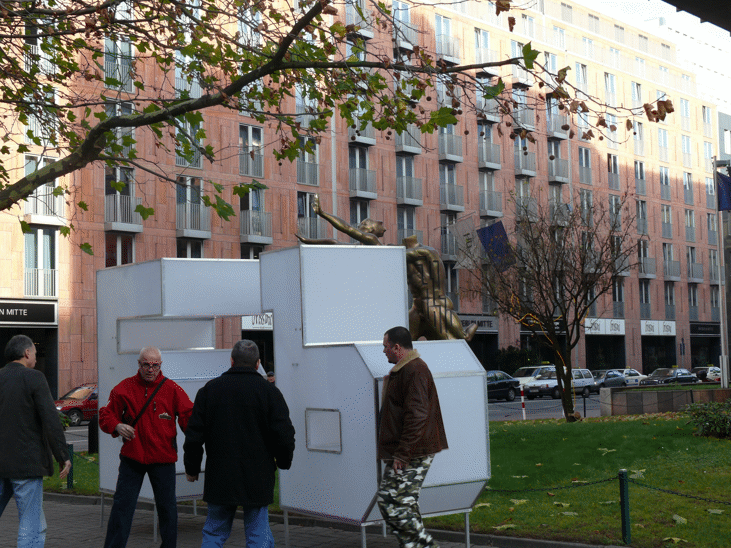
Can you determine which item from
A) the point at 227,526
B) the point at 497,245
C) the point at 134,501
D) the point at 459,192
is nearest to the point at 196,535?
the point at 134,501

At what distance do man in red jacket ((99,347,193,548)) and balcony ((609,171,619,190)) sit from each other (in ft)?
186

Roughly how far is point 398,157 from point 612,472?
37663 mm

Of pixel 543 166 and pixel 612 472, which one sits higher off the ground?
pixel 543 166

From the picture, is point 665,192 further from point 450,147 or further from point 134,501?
point 134,501

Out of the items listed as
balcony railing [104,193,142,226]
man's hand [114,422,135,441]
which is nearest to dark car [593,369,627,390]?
balcony railing [104,193,142,226]

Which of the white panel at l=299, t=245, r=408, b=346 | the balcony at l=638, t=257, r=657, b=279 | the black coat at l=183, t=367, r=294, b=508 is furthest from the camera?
the balcony at l=638, t=257, r=657, b=279

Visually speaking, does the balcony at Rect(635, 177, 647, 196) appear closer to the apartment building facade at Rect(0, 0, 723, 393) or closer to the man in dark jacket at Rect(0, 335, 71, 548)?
the apartment building facade at Rect(0, 0, 723, 393)

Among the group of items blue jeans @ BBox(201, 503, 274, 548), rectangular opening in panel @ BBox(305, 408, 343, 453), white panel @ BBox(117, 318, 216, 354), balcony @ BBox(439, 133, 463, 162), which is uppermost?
balcony @ BBox(439, 133, 463, 162)

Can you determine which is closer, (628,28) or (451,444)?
(451,444)

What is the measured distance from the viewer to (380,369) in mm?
8477

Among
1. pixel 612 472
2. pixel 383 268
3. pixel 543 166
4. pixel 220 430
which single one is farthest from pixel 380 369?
pixel 543 166

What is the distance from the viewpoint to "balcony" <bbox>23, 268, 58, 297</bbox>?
116 ft

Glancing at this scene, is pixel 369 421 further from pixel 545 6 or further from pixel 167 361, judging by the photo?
pixel 545 6

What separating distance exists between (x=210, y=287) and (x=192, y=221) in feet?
98.8
